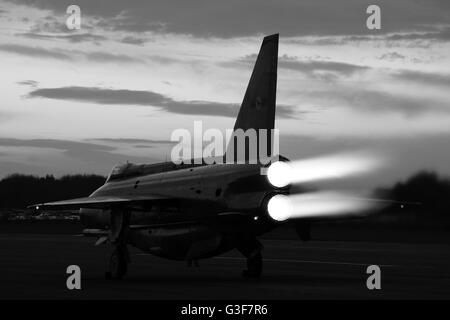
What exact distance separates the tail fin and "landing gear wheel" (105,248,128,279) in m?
4.23

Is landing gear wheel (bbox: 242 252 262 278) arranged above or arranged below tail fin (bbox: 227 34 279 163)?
below

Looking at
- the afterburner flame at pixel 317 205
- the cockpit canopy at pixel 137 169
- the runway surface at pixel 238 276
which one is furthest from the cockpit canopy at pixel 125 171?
the afterburner flame at pixel 317 205

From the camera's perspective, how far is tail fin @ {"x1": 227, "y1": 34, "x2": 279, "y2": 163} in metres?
24.8

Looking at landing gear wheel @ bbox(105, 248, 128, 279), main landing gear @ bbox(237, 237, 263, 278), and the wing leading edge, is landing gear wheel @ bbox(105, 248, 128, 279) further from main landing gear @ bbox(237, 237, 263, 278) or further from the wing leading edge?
main landing gear @ bbox(237, 237, 263, 278)

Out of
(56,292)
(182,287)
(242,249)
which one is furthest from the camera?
(242,249)

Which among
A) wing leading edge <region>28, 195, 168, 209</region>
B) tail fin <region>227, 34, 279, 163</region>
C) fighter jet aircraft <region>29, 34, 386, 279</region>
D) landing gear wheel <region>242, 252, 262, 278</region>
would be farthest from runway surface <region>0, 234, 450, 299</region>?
tail fin <region>227, 34, 279, 163</region>

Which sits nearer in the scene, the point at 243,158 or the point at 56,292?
the point at 56,292

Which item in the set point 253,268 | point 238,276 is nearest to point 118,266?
point 238,276

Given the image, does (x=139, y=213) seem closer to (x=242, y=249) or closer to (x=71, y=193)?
(x=242, y=249)

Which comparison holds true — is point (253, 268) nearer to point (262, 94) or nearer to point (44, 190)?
point (262, 94)

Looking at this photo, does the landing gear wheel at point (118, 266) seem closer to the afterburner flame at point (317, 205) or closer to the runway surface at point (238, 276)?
the runway surface at point (238, 276)
